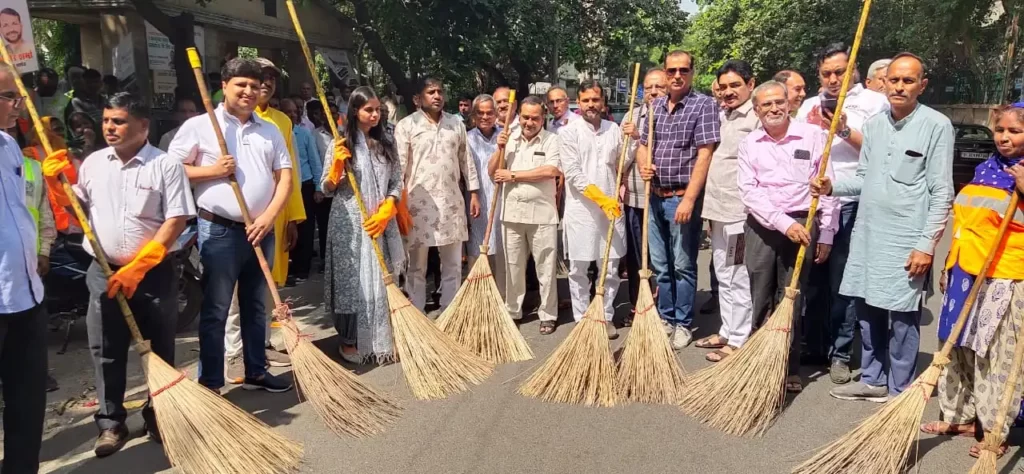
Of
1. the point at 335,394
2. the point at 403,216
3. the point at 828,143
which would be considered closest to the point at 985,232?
the point at 828,143

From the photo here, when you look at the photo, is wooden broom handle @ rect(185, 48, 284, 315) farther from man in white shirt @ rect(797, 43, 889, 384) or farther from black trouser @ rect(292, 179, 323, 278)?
black trouser @ rect(292, 179, 323, 278)

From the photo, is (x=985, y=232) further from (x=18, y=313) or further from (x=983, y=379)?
(x=18, y=313)

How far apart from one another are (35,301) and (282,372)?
68.0 inches

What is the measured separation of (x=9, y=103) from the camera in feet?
8.66

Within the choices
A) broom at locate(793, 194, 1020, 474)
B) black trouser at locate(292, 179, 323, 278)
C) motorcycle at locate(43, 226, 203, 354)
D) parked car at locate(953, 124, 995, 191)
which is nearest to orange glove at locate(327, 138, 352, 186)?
motorcycle at locate(43, 226, 203, 354)

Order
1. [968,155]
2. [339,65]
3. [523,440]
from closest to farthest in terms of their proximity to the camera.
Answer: [523,440] < [968,155] < [339,65]

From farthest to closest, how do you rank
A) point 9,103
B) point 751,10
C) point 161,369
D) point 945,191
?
point 751,10 → point 945,191 → point 161,369 → point 9,103

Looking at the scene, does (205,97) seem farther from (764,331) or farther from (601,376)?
(764,331)

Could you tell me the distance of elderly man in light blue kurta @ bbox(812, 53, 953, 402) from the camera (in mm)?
3293

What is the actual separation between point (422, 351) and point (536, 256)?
1.30 metres

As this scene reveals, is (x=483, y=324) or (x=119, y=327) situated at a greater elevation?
(x=119, y=327)

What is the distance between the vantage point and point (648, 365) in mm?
3830

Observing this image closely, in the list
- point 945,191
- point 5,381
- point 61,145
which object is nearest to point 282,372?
point 5,381

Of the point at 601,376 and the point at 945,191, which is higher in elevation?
the point at 945,191
